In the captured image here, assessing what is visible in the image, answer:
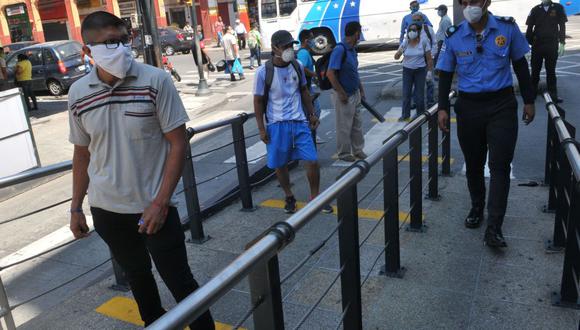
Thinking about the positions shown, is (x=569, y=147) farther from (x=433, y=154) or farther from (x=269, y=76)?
(x=269, y=76)

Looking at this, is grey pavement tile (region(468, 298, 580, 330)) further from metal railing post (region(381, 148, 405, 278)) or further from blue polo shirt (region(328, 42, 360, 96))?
blue polo shirt (region(328, 42, 360, 96))

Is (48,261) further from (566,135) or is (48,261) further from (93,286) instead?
(566,135)

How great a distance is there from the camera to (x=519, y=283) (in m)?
3.38

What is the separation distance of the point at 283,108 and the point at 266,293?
10.4 ft

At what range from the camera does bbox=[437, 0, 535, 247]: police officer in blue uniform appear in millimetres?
3738

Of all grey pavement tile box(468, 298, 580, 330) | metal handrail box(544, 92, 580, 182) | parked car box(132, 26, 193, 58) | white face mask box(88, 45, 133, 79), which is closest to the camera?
white face mask box(88, 45, 133, 79)

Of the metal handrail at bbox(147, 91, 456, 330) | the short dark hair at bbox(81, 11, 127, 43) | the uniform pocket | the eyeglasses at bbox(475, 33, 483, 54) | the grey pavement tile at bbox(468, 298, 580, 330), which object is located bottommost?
the grey pavement tile at bbox(468, 298, 580, 330)

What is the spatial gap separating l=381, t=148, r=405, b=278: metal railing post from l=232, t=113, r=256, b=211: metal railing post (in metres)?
1.95

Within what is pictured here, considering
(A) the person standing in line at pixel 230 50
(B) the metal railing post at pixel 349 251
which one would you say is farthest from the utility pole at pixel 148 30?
(B) the metal railing post at pixel 349 251

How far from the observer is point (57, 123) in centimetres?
1330

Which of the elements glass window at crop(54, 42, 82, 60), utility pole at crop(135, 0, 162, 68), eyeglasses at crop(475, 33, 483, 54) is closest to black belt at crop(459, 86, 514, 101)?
eyeglasses at crop(475, 33, 483, 54)

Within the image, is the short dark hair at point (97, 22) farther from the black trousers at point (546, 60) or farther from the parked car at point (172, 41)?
the parked car at point (172, 41)

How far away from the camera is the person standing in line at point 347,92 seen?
251 inches

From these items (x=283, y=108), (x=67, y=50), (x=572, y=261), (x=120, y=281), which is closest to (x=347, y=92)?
(x=283, y=108)
